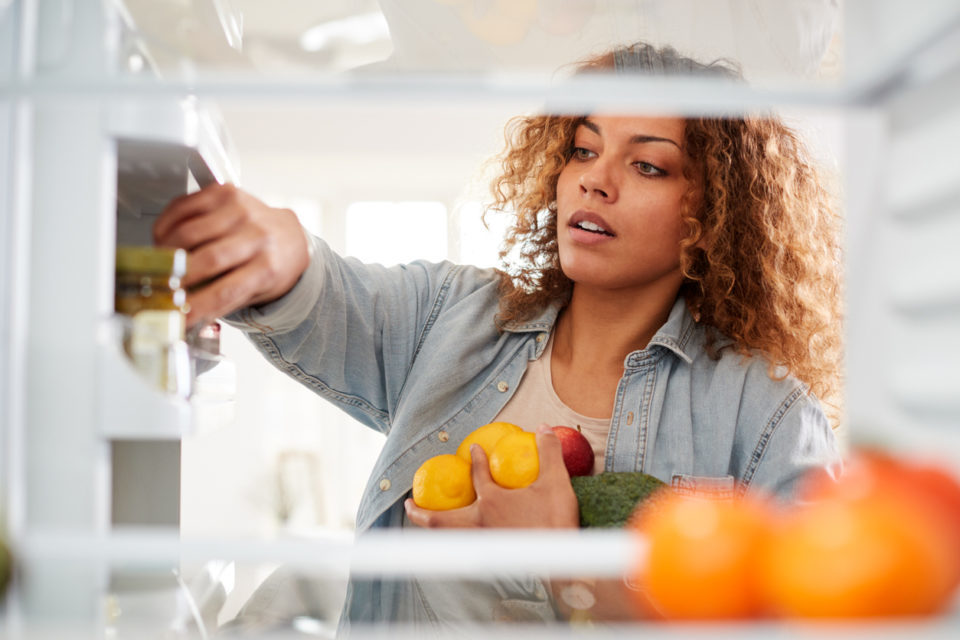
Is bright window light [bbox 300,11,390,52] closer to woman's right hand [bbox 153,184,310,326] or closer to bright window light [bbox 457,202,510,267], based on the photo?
woman's right hand [bbox 153,184,310,326]

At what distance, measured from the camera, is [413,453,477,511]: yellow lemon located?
123cm

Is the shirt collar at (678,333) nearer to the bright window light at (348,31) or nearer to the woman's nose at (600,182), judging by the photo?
the woman's nose at (600,182)

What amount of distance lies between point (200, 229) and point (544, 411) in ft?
2.40

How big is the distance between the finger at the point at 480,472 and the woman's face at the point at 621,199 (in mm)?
354

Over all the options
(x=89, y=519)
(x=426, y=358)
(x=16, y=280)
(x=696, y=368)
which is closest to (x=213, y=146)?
(x=16, y=280)

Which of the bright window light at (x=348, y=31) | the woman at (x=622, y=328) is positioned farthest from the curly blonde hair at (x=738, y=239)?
the bright window light at (x=348, y=31)

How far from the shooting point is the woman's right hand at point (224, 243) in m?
0.90

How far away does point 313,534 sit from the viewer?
4203mm

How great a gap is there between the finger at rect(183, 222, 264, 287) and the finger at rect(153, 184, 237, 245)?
0.13 ft

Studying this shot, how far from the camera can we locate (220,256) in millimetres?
914

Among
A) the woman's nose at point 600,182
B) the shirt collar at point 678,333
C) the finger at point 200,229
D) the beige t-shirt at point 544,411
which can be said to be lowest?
the beige t-shirt at point 544,411

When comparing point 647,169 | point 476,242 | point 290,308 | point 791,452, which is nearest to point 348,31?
point 290,308

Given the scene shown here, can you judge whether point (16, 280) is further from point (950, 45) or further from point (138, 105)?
point (950, 45)

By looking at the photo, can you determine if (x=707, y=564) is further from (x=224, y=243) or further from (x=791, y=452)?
(x=791, y=452)
